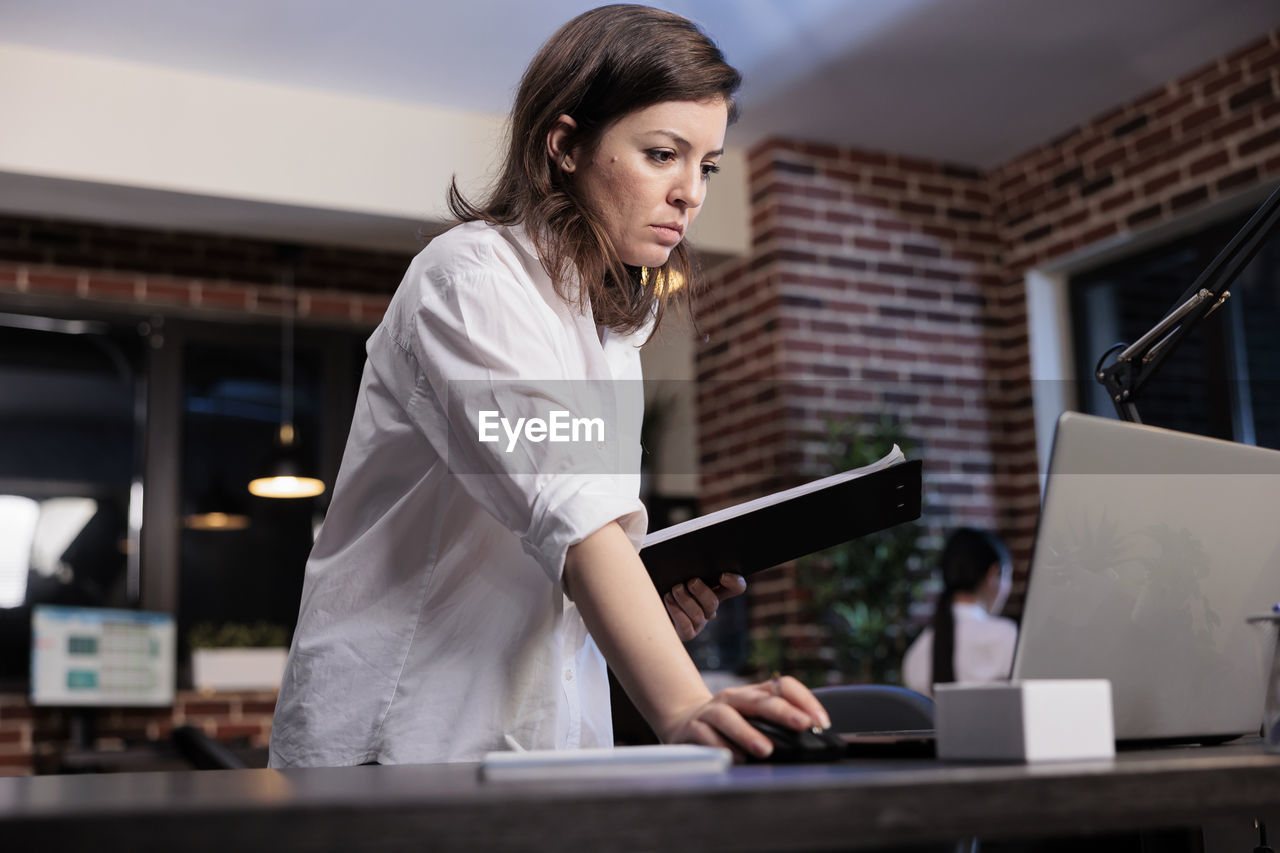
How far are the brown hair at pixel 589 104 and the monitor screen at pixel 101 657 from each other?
4.29m

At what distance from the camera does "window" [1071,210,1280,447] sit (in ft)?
15.8

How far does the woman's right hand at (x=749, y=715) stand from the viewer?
84 centimetres

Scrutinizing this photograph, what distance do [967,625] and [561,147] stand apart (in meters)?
3.31


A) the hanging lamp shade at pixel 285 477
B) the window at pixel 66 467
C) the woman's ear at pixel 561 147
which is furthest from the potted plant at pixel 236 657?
the woman's ear at pixel 561 147

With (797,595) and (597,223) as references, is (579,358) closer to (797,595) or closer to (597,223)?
(597,223)

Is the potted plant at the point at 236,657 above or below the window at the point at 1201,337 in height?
below

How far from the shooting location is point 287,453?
17.5ft

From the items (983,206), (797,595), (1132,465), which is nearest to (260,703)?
(797,595)

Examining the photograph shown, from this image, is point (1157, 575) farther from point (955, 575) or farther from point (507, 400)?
point (955, 575)

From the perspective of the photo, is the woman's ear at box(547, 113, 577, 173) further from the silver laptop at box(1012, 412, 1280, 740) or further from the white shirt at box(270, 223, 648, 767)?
the silver laptop at box(1012, 412, 1280, 740)

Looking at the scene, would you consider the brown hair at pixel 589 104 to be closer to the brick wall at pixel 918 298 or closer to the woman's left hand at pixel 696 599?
the woman's left hand at pixel 696 599

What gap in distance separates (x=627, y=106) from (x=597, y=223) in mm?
125

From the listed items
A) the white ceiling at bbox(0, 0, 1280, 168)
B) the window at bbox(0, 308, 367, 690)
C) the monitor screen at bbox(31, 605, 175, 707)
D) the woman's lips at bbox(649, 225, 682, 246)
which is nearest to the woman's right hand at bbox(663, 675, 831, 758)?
the woman's lips at bbox(649, 225, 682, 246)

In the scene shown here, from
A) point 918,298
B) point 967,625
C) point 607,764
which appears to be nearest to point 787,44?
point 918,298
